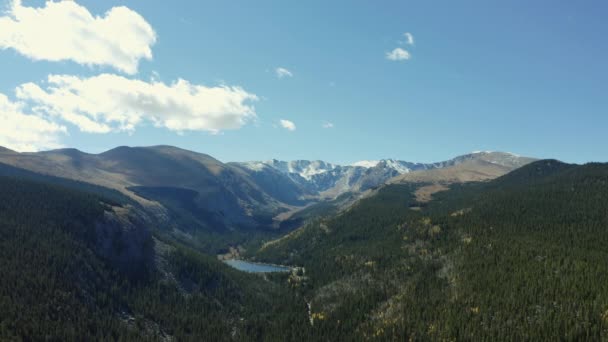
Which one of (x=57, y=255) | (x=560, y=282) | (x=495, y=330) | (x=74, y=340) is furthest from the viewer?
(x=57, y=255)

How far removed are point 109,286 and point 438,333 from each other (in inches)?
5905

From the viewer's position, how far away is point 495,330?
157 m

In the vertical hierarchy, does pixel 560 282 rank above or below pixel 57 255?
above

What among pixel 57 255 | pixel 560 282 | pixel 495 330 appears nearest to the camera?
pixel 495 330

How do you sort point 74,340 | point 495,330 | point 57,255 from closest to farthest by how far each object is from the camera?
point 74,340 → point 495,330 → point 57,255

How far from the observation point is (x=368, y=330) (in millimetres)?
182125

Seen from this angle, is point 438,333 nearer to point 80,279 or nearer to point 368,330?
point 368,330

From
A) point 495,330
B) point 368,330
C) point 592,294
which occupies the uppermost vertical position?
point 592,294

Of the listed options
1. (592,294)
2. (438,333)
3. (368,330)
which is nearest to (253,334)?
(368,330)

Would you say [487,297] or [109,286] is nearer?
[487,297]

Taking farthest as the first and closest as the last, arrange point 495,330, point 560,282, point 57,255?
point 57,255 → point 560,282 → point 495,330

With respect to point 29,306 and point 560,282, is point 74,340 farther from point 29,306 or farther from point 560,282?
point 560,282

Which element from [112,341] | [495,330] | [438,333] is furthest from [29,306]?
[495,330]

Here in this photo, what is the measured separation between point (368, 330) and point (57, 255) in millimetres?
146006
